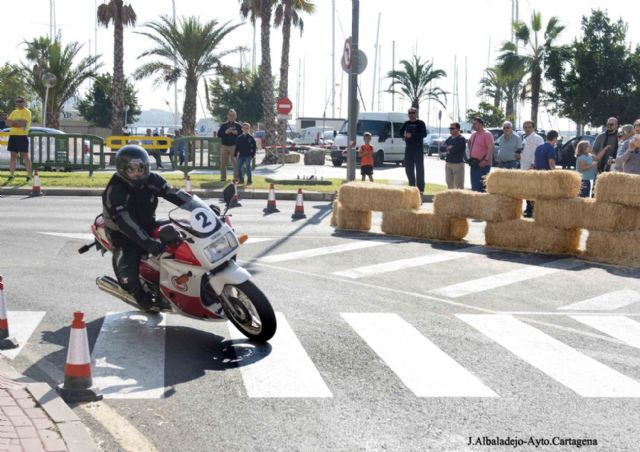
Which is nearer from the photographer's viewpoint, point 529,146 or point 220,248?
point 220,248

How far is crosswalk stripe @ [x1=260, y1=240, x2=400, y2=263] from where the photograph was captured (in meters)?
12.7

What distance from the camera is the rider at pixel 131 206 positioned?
26.4ft

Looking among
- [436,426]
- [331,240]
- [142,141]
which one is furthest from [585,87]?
[436,426]

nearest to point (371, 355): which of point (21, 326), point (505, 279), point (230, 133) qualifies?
point (21, 326)

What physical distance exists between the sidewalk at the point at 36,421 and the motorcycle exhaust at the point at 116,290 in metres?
2.08

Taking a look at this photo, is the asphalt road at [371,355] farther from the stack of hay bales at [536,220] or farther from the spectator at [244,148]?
the spectator at [244,148]

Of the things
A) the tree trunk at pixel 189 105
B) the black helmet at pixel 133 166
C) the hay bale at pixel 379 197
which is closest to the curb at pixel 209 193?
the hay bale at pixel 379 197

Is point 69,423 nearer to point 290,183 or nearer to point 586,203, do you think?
point 586,203

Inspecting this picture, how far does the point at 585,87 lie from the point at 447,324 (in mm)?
46598

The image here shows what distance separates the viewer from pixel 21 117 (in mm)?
23234

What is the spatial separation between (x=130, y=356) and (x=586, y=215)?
25.0 feet

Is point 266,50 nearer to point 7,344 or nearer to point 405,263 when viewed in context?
point 405,263

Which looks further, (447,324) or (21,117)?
(21,117)

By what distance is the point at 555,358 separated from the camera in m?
7.54
